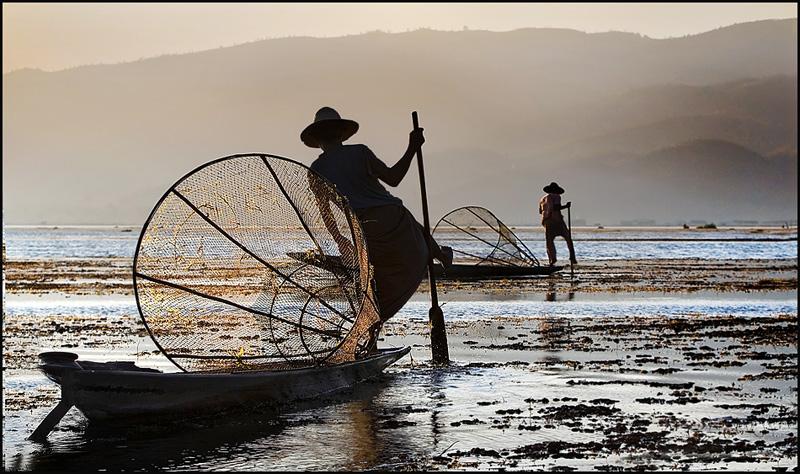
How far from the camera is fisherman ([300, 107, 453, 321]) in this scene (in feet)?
36.1

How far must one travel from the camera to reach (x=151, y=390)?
7.94 m

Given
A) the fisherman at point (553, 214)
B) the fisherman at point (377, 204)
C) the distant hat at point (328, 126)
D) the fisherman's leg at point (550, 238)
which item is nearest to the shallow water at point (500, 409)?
the fisherman at point (377, 204)

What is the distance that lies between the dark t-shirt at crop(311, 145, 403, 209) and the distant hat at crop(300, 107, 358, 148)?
23 centimetres

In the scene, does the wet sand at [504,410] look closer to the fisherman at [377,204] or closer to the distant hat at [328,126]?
the fisherman at [377,204]

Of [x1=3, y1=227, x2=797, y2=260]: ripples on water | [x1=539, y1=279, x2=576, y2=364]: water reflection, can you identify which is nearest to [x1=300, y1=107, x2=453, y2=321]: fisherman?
[x1=539, y1=279, x2=576, y2=364]: water reflection

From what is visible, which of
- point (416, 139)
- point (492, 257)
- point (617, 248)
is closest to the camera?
point (416, 139)

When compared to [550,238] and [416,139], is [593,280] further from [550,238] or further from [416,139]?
[416,139]

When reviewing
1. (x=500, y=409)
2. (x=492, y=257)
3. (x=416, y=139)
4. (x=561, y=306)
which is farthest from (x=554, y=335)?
(x=492, y=257)

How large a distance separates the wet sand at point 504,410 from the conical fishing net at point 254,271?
77cm

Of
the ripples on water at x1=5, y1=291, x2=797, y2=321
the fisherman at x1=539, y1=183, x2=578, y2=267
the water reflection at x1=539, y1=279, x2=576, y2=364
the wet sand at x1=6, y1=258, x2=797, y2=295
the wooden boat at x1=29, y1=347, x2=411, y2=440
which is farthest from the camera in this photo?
the fisherman at x1=539, y1=183, x2=578, y2=267

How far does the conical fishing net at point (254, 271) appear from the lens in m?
9.57

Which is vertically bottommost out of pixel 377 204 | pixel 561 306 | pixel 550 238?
pixel 561 306

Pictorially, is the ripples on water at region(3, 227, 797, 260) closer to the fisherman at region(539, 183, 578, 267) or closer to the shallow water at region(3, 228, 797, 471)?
the fisherman at region(539, 183, 578, 267)

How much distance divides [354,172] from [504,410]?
318 cm
